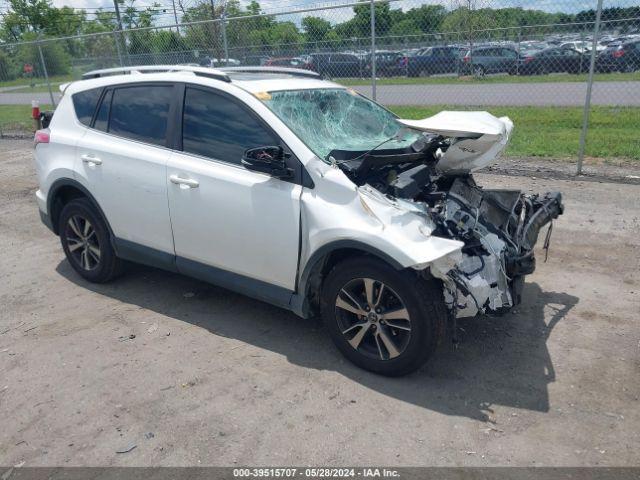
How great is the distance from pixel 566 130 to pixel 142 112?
9.06 metres

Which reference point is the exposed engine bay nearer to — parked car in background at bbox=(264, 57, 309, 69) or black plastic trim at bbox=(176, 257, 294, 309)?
black plastic trim at bbox=(176, 257, 294, 309)

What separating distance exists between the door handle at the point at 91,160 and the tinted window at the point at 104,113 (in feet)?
0.89

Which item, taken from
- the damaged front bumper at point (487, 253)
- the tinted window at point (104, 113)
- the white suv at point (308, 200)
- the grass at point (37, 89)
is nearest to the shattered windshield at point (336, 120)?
the white suv at point (308, 200)

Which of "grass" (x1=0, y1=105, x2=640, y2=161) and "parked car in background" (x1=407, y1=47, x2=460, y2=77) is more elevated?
"parked car in background" (x1=407, y1=47, x2=460, y2=77)

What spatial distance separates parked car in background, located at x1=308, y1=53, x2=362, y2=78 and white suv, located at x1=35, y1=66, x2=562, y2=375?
4899mm

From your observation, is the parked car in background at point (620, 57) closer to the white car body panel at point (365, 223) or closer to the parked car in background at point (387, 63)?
the parked car in background at point (387, 63)

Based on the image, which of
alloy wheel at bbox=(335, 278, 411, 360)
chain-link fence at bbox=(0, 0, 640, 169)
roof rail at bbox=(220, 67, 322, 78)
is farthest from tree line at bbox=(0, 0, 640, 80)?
alloy wheel at bbox=(335, 278, 411, 360)

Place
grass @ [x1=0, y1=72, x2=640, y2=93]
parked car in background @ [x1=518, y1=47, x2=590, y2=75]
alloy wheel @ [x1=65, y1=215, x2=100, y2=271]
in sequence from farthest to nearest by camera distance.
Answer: grass @ [x1=0, y1=72, x2=640, y2=93], parked car in background @ [x1=518, y1=47, x2=590, y2=75], alloy wheel @ [x1=65, y1=215, x2=100, y2=271]

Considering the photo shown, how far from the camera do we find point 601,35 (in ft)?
26.6

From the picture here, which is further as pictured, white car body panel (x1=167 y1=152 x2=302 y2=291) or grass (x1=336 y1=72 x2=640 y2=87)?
grass (x1=336 y1=72 x2=640 y2=87)

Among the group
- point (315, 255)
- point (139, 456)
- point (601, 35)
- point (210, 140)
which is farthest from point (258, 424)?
point (601, 35)

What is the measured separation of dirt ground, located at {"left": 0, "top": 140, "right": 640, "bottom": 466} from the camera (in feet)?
9.84

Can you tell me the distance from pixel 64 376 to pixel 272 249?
1.66 meters

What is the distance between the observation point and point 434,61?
388 inches
